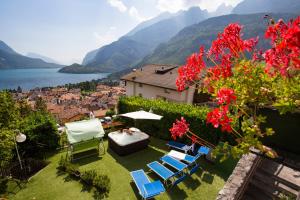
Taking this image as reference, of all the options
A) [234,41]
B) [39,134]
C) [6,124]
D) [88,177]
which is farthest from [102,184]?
[234,41]

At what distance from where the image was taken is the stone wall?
20.4ft

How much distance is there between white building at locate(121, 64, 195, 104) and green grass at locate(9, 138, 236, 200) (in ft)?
35.4

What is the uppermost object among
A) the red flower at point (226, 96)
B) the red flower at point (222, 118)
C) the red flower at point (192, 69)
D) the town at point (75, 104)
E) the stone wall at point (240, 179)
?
the red flower at point (192, 69)

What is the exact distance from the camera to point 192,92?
20.7 meters

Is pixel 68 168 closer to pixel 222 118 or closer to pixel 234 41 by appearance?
pixel 222 118

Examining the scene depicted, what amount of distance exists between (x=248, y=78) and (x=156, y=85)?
67.3 feet

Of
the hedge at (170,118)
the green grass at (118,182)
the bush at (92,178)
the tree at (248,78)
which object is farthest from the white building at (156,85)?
the tree at (248,78)

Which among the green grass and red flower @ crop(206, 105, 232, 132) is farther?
the green grass

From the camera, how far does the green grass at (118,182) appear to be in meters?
8.02

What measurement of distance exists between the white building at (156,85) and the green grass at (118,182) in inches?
425

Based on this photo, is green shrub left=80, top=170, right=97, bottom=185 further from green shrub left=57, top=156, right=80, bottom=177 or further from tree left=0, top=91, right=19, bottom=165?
tree left=0, top=91, right=19, bottom=165

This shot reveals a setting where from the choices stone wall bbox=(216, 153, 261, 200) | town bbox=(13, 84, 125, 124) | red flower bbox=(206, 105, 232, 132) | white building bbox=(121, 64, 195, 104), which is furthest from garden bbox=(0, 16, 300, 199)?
town bbox=(13, 84, 125, 124)

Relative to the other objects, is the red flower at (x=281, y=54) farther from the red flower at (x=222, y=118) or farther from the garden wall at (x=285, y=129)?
Answer: the garden wall at (x=285, y=129)

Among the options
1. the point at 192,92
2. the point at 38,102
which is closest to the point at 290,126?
the point at 192,92
